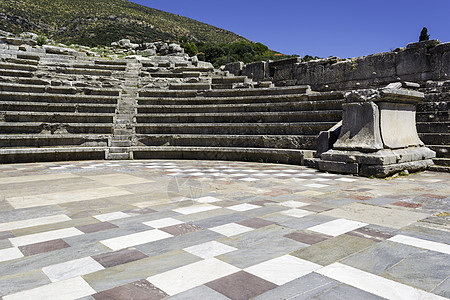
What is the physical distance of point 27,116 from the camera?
31.2 feet

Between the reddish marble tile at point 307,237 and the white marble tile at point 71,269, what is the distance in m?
1.49

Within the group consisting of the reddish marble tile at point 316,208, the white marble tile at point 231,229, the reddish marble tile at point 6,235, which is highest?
the reddish marble tile at point 6,235

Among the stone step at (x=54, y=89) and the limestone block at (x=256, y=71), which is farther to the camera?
the limestone block at (x=256, y=71)

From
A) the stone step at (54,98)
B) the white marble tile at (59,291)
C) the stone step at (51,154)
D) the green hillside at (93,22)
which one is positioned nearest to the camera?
the white marble tile at (59,291)

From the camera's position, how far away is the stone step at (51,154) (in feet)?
Answer: 26.9

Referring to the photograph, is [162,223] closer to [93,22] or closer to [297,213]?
[297,213]

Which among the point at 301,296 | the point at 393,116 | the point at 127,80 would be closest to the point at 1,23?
the point at 127,80

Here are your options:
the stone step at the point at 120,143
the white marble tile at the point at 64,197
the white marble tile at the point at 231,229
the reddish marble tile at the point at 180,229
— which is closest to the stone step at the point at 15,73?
the stone step at the point at 120,143

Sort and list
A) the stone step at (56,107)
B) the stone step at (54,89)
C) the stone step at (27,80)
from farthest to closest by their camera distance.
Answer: the stone step at (27,80) < the stone step at (54,89) < the stone step at (56,107)

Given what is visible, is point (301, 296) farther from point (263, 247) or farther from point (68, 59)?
point (68, 59)

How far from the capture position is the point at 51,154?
8648 mm

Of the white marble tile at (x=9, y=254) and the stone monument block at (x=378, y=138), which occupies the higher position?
the stone monument block at (x=378, y=138)

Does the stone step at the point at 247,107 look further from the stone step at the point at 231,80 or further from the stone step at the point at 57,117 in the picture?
the stone step at the point at 231,80

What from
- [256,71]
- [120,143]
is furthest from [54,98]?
[256,71]
